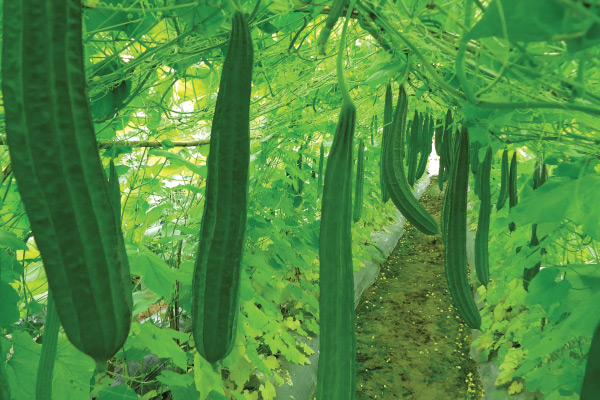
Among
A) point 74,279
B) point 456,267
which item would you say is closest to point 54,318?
point 74,279

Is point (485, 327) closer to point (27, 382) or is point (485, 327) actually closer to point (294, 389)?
point (294, 389)

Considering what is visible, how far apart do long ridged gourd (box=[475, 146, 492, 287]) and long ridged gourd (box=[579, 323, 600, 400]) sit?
799 millimetres

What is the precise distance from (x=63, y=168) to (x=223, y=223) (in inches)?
9.8

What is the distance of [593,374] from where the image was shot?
0.60m

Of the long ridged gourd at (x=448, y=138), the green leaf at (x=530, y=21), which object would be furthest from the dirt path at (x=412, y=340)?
the green leaf at (x=530, y=21)

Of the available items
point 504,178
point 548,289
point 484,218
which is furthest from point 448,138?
point 548,289

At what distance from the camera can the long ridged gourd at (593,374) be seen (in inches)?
23.3

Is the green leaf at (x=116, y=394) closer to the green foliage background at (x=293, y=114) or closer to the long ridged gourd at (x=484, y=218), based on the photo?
the green foliage background at (x=293, y=114)

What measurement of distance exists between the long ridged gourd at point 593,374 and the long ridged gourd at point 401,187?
28.3 inches

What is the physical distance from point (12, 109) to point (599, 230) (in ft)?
3.68

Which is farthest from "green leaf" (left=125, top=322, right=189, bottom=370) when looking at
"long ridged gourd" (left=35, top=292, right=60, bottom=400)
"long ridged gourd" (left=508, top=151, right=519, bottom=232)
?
"long ridged gourd" (left=508, top=151, right=519, bottom=232)

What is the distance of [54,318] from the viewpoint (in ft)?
2.43

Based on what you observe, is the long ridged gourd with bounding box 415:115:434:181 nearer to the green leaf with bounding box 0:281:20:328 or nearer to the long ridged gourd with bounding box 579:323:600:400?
the long ridged gourd with bounding box 579:323:600:400

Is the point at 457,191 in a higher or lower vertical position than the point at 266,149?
lower
